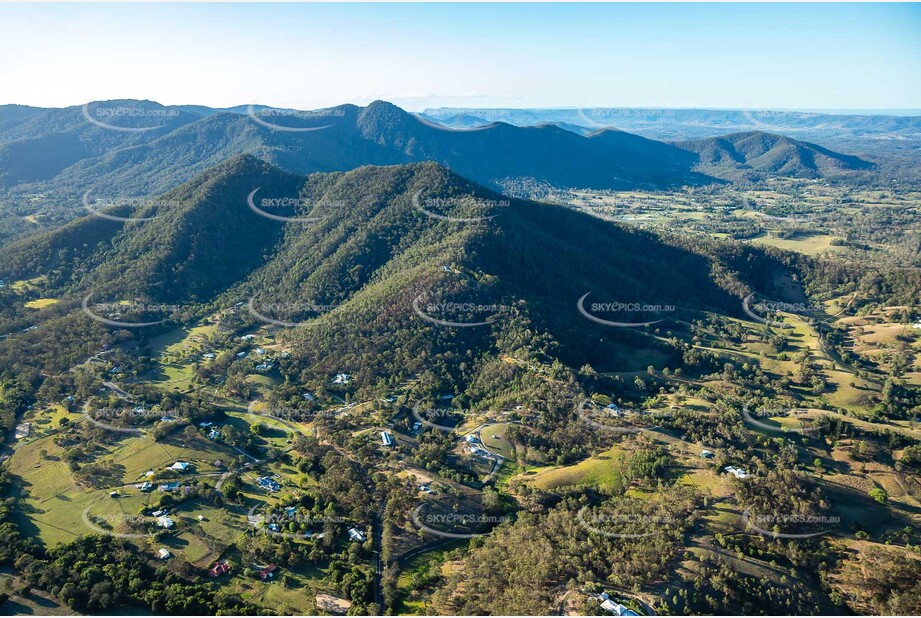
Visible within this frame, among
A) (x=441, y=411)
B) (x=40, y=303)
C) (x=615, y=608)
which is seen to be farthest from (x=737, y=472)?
(x=40, y=303)

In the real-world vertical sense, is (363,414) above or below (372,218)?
below

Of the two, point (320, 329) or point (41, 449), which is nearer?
point (41, 449)

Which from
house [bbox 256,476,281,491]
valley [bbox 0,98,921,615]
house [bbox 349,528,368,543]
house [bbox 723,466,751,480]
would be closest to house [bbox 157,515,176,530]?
valley [bbox 0,98,921,615]

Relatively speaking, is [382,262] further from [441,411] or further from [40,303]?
[40,303]

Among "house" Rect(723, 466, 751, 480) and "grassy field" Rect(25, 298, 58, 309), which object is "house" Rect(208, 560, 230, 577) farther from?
"grassy field" Rect(25, 298, 58, 309)

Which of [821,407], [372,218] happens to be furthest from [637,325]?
[372,218]

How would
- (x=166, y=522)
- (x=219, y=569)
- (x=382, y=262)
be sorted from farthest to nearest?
(x=382, y=262) → (x=166, y=522) → (x=219, y=569)

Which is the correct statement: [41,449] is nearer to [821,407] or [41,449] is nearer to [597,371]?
[597,371]
